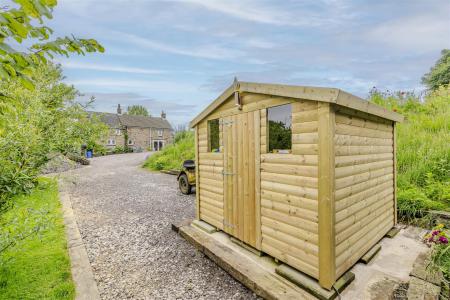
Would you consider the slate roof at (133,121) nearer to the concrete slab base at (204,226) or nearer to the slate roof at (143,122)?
the slate roof at (143,122)

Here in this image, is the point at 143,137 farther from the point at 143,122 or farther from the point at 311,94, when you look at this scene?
the point at 311,94

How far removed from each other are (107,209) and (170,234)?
281cm

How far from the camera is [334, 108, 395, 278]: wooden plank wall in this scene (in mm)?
2666

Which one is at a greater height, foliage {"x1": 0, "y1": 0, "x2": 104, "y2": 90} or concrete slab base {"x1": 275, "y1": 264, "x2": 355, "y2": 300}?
foliage {"x1": 0, "y1": 0, "x2": 104, "y2": 90}

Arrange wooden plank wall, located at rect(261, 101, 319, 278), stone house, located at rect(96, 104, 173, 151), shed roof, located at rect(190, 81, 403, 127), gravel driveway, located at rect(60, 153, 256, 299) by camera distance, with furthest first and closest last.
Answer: stone house, located at rect(96, 104, 173, 151)
gravel driveway, located at rect(60, 153, 256, 299)
wooden plank wall, located at rect(261, 101, 319, 278)
shed roof, located at rect(190, 81, 403, 127)

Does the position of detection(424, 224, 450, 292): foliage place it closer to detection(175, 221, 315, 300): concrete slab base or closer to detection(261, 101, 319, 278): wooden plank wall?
detection(261, 101, 319, 278): wooden plank wall

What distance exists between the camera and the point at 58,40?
1.05 meters

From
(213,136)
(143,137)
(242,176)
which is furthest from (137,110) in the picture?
(242,176)

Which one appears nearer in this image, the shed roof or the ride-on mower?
the shed roof

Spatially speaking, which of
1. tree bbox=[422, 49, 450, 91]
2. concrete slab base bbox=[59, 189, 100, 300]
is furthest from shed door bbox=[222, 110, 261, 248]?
tree bbox=[422, 49, 450, 91]

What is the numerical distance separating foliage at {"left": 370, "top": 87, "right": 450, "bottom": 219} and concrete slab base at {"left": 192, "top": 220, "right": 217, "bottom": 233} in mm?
3795

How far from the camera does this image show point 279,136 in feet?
10.2

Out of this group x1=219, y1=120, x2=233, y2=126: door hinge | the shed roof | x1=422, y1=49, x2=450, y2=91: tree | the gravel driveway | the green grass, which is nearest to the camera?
the green grass

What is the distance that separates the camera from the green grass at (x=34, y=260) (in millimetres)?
2275
